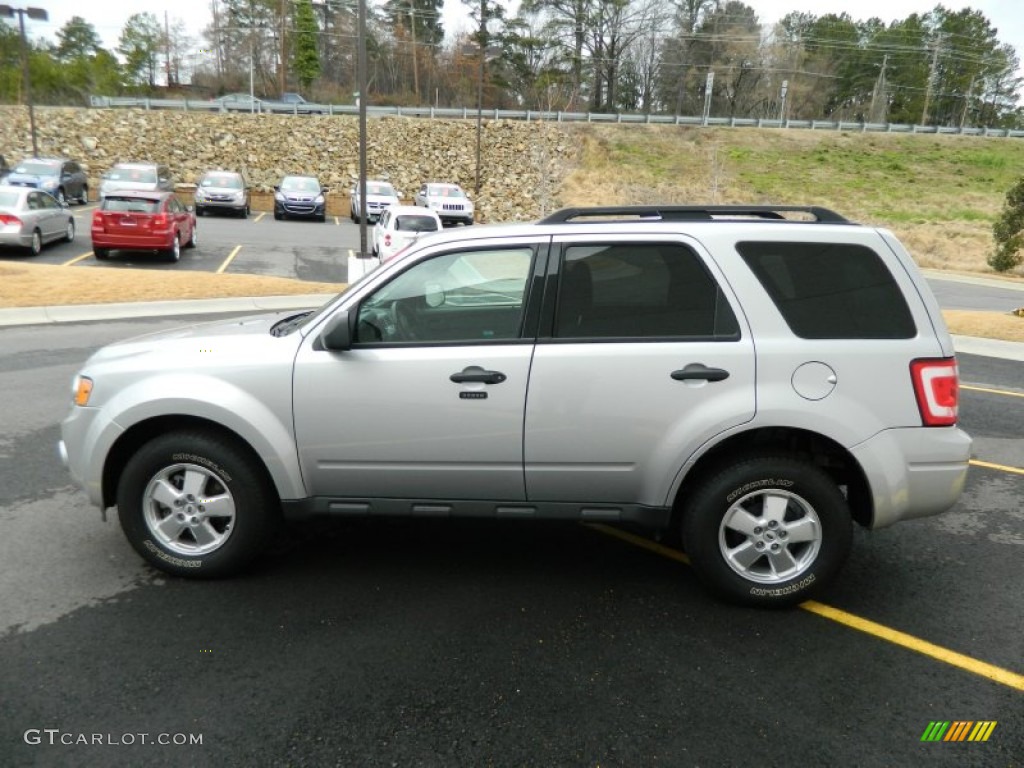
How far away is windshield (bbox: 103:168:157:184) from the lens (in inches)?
1046

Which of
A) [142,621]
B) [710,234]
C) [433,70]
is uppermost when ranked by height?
[433,70]

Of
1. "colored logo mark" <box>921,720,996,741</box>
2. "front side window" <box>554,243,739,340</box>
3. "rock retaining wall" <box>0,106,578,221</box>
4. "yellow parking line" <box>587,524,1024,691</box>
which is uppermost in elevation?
"rock retaining wall" <box>0,106,578,221</box>

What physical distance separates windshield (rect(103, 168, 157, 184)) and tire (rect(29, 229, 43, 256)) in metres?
9.58

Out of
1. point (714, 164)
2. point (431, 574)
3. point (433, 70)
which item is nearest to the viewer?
point (431, 574)

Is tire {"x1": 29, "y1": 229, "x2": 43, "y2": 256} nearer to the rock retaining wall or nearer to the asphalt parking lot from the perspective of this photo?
the asphalt parking lot

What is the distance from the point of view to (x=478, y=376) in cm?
369

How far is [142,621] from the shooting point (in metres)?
3.61

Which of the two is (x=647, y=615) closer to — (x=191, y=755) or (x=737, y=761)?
(x=737, y=761)

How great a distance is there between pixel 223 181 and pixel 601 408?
94.7 feet

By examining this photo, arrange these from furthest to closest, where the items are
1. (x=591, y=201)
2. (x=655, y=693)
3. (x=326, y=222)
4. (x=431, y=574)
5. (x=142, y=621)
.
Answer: (x=591, y=201) < (x=326, y=222) < (x=431, y=574) < (x=142, y=621) < (x=655, y=693)

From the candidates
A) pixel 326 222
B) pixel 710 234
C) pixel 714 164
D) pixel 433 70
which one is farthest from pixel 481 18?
pixel 710 234

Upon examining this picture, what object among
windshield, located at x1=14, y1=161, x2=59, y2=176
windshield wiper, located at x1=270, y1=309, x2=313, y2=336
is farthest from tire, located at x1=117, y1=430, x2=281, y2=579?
windshield, located at x1=14, y1=161, x2=59, y2=176

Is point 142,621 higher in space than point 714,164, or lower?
lower

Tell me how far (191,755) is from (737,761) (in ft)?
6.44
